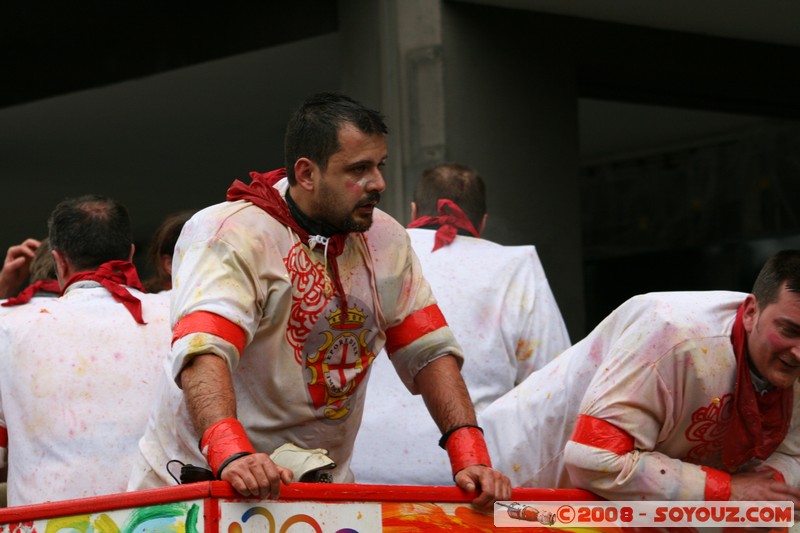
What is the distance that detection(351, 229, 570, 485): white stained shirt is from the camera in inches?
190

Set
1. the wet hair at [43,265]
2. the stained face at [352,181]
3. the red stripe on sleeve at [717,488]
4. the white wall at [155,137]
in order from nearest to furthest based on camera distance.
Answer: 1. the stained face at [352,181]
2. the red stripe on sleeve at [717,488]
3. the wet hair at [43,265]
4. the white wall at [155,137]

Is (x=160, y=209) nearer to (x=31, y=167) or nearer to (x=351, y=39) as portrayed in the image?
(x=31, y=167)

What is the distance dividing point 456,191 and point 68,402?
1703mm

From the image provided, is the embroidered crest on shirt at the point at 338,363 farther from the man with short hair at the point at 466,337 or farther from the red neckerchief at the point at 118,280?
the man with short hair at the point at 466,337

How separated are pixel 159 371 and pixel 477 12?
3.26 metres

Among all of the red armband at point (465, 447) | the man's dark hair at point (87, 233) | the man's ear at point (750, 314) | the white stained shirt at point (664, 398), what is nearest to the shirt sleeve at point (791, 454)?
the white stained shirt at point (664, 398)

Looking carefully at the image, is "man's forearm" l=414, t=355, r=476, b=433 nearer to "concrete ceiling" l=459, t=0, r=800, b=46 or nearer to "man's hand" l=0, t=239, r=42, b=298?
"man's hand" l=0, t=239, r=42, b=298

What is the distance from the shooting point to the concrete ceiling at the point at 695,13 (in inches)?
274

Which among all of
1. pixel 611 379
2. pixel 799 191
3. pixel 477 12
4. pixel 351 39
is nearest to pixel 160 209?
pixel 351 39

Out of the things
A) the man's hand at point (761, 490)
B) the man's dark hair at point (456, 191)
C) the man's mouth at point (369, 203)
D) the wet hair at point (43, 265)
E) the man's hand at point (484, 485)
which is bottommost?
the man's hand at point (761, 490)

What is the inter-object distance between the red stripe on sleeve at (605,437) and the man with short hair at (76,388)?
1340 mm

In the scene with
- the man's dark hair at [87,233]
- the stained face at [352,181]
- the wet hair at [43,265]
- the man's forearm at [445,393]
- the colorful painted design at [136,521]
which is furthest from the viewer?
the wet hair at [43,265]

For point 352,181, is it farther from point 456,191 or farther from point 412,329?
point 456,191

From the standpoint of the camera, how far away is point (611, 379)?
3.70 metres
